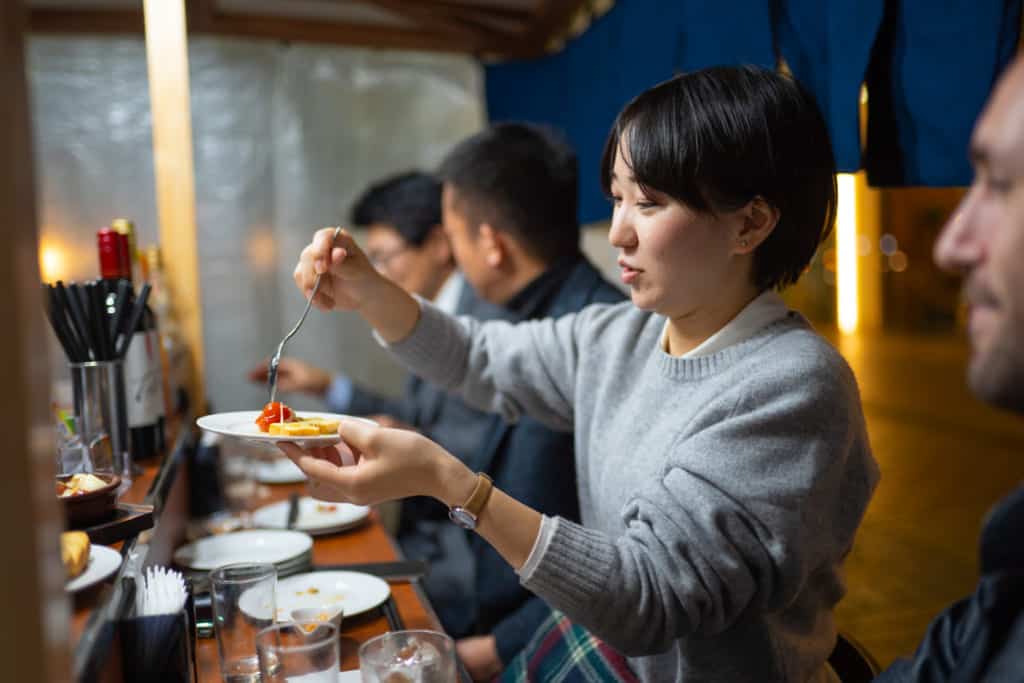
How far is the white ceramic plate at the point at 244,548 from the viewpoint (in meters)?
1.63

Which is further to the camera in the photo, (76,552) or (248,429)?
(248,429)

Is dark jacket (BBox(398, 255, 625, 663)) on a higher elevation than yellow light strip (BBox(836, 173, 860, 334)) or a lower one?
lower

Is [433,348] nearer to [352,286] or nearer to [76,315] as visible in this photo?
[352,286]

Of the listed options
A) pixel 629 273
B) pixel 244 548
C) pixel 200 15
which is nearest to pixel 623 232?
pixel 629 273

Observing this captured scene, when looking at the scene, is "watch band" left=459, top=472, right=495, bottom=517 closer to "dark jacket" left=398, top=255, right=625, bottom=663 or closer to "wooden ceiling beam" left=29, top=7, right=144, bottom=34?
"dark jacket" left=398, top=255, right=625, bottom=663

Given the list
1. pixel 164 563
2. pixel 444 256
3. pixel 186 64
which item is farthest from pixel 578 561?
pixel 444 256

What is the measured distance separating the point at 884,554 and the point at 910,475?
20 cm

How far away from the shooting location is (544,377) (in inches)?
65.2

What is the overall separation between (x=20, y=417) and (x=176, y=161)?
1909 mm

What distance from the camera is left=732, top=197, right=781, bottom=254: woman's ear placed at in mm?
1243

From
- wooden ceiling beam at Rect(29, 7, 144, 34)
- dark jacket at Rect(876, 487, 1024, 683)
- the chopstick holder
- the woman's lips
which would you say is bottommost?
the chopstick holder

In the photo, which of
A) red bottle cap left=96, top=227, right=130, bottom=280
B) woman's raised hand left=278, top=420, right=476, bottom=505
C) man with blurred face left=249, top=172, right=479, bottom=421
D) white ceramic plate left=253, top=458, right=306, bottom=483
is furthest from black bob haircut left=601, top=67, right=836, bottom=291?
man with blurred face left=249, top=172, right=479, bottom=421

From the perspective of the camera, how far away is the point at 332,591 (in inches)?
59.3

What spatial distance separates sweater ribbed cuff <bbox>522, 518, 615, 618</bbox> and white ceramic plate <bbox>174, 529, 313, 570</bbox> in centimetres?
69
